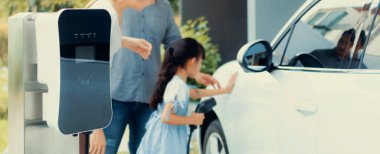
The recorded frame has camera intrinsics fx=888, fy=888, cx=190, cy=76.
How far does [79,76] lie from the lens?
4066mm

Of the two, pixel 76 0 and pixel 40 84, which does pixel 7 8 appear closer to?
pixel 76 0

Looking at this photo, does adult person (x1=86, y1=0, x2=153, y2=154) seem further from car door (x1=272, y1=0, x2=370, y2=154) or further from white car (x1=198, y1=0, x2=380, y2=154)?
car door (x1=272, y1=0, x2=370, y2=154)

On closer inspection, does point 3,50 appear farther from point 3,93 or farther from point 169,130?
point 169,130

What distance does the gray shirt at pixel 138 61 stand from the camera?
559 cm

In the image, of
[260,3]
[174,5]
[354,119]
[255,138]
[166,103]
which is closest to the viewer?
[354,119]

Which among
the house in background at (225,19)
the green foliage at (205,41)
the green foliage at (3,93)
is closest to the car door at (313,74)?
the house in background at (225,19)

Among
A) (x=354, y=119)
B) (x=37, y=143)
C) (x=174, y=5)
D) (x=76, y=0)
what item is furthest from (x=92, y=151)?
(x=174, y=5)

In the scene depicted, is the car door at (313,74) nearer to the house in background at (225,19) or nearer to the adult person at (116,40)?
the adult person at (116,40)

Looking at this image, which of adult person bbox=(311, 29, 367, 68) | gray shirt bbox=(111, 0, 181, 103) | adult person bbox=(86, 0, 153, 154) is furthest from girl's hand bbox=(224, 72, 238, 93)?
adult person bbox=(311, 29, 367, 68)

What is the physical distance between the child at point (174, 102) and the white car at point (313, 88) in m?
0.28

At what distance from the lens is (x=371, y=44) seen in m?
4.08

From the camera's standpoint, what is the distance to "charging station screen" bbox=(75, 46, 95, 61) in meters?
4.04

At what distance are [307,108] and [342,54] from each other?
1.03 feet

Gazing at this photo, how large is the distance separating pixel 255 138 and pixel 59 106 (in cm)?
140
